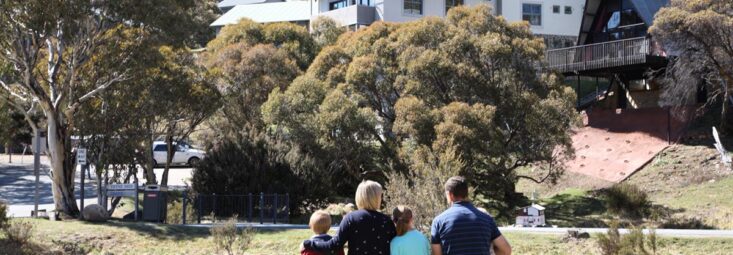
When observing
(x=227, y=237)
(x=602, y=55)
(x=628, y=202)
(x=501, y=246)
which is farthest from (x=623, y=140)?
(x=501, y=246)

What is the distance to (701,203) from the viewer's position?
26.2m

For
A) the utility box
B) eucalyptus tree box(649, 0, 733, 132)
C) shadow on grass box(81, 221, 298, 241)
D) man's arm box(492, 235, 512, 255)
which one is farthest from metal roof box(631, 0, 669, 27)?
man's arm box(492, 235, 512, 255)

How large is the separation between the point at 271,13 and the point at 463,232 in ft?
205

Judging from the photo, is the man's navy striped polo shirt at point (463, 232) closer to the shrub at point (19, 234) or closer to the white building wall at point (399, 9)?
the shrub at point (19, 234)

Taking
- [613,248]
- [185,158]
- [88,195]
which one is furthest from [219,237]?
[185,158]

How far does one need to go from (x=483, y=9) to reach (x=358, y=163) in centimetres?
726

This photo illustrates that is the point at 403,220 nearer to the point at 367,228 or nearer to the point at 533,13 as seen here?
the point at 367,228

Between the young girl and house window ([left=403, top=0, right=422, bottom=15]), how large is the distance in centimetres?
4597

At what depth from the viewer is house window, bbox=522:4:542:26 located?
2202 inches

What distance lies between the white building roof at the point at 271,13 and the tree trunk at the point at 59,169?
41069mm

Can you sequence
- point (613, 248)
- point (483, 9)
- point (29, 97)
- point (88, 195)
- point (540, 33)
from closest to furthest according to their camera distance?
point (613, 248)
point (29, 97)
point (483, 9)
point (88, 195)
point (540, 33)

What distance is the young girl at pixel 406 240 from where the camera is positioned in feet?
23.6

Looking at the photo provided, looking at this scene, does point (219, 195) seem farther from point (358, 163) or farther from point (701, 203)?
point (701, 203)

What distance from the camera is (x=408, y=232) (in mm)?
7266
